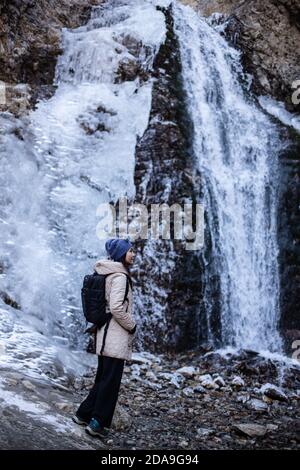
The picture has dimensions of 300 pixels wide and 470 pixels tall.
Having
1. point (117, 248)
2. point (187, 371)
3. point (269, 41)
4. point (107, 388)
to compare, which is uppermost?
point (269, 41)

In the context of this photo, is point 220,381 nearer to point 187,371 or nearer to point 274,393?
point 187,371

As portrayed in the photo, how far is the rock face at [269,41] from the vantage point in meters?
13.3

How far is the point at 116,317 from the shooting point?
3941 mm

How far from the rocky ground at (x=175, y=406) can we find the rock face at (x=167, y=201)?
59cm

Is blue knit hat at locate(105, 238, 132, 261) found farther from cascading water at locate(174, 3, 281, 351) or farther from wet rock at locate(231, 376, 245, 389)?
cascading water at locate(174, 3, 281, 351)

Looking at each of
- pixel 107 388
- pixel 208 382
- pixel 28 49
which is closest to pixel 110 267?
pixel 107 388

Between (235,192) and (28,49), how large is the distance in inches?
229

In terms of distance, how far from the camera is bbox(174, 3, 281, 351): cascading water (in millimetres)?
8984

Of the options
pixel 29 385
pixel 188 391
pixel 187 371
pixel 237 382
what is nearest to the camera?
pixel 29 385

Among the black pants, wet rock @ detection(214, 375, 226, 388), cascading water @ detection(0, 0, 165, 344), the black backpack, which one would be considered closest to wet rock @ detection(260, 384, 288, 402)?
wet rock @ detection(214, 375, 226, 388)

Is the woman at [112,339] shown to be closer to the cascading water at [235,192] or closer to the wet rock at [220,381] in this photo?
the wet rock at [220,381]

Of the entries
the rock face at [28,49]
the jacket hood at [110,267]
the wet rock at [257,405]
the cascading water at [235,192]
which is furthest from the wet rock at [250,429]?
the rock face at [28,49]

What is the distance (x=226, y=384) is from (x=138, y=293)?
235cm

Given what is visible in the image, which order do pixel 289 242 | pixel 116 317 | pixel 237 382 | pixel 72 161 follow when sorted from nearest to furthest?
pixel 116 317 < pixel 237 382 < pixel 72 161 < pixel 289 242
